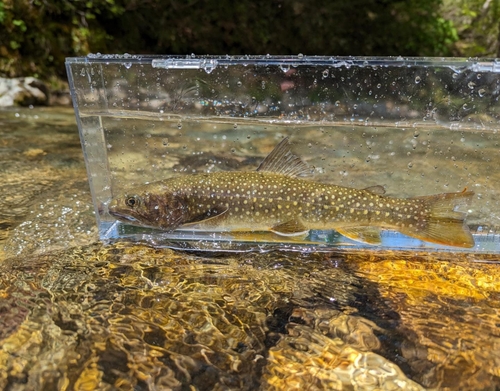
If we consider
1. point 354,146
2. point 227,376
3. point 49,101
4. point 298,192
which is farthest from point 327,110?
point 49,101

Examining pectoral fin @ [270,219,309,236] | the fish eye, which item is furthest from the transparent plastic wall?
the fish eye

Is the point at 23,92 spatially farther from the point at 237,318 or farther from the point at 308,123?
the point at 237,318

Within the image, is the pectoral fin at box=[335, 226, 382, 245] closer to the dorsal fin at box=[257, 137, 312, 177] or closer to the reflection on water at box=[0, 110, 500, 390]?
the reflection on water at box=[0, 110, 500, 390]

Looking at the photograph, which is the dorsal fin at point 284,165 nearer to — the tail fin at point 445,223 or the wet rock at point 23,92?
the tail fin at point 445,223

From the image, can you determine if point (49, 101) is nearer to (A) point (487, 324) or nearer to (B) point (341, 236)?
(B) point (341, 236)

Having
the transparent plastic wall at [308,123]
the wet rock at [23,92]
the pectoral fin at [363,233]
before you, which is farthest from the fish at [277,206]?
the wet rock at [23,92]

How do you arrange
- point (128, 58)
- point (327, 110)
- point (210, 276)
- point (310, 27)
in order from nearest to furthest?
point (210, 276) → point (128, 58) → point (327, 110) → point (310, 27)
